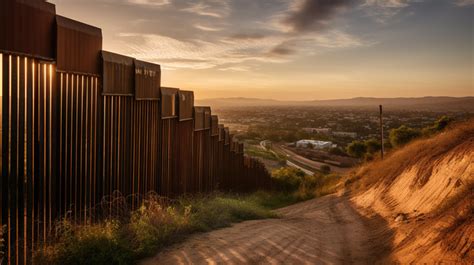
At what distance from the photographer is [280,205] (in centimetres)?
1928

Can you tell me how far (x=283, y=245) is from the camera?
7.16 metres

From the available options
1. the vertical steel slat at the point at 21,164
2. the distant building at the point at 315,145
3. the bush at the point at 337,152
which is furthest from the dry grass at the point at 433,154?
the distant building at the point at 315,145

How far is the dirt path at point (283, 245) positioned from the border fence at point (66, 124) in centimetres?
196

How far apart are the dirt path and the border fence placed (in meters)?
1.96

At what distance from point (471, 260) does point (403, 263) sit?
1.16 m

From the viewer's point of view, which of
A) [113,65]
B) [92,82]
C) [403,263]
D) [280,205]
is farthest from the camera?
[280,205]

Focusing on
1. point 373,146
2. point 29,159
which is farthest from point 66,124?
point 373,146

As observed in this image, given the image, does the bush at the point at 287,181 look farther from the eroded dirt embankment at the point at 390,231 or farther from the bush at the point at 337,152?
the bush at the point at 337,152

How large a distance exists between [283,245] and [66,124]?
439 centimetres

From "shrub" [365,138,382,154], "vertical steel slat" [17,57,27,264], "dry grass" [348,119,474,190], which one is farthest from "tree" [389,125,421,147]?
"vertical steel slat" [17,57,27,264]

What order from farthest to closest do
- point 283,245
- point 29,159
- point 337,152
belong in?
1. point 337,152
2. point 283,245
3. point 29,159

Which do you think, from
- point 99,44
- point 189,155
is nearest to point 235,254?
point 99,44

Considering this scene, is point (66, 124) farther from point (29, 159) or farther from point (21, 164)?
point (21, 164)

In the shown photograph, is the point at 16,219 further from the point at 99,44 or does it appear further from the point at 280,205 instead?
the point at 280,205
